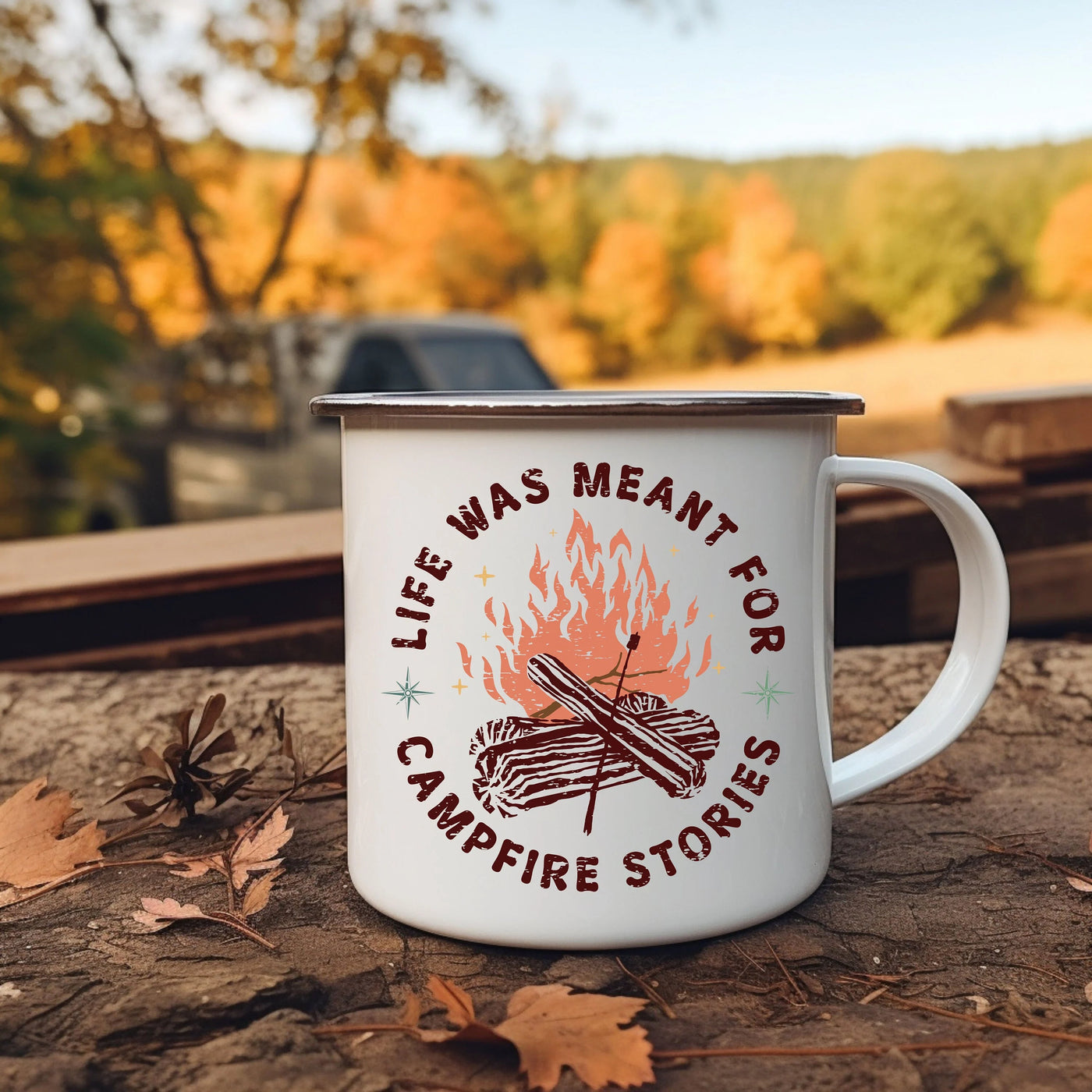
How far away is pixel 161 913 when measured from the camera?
99cm

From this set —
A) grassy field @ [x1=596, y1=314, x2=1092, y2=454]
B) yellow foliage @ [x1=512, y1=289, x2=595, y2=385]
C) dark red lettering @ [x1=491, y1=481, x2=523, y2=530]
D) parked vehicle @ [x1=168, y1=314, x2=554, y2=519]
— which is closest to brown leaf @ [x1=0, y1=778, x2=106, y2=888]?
dark red lettering @ [x1=491, y1=481, x2=523, y2=530]

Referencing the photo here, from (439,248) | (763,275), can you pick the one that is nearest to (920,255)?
(763,275)

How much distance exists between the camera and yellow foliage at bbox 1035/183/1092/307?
20.8 meters

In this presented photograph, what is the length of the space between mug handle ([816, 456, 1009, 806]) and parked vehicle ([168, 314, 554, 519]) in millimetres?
4509

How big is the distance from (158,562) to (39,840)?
84 centimetres

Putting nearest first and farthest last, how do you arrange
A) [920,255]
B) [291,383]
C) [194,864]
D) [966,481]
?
[194,864], [966,481], [291,383], [920,255]

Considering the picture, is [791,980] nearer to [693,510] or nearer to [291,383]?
[693,510]

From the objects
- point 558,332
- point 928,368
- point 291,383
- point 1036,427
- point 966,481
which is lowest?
point 966,481

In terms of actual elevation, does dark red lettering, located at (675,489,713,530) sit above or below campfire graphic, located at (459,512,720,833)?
above

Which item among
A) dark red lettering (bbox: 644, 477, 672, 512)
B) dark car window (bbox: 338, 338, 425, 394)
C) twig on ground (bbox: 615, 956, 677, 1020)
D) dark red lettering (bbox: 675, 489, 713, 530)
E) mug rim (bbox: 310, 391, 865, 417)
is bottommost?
twig on ground (bbox: 615, 956, 677, 1020)

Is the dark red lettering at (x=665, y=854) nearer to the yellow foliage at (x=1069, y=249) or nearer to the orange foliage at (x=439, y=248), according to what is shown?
the orange foliage at (x=439, y=248)

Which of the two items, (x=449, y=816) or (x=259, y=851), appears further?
(x=259, y=851)

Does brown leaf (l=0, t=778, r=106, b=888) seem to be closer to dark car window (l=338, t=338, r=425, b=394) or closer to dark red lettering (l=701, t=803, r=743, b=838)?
dark red lettering (l=701, t=803, r=743, b=838)

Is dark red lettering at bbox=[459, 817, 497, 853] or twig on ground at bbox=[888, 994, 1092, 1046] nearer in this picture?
twig on ground at bbox=[888, 994, 1092, 1046]
